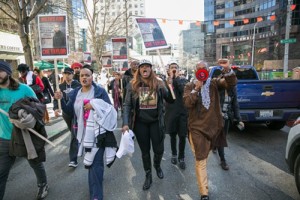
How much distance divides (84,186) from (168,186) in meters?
1.31

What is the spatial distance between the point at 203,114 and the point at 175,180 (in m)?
1.32

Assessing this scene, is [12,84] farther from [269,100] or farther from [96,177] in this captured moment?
[269,100]

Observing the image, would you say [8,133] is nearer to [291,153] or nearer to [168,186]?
[168,186]

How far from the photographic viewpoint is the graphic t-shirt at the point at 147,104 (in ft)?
11.7

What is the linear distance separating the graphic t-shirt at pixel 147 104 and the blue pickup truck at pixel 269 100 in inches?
123

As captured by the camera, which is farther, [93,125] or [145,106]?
[145,106]

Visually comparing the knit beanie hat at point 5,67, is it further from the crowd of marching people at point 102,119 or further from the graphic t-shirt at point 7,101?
the graphic t-shirt at point 7,101

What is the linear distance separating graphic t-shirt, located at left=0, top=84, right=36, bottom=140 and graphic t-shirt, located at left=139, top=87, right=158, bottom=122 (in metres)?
1.50

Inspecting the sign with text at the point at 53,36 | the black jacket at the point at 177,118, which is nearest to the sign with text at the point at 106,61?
the sign with text at the point at 53,36

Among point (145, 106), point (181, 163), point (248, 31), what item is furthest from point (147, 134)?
point (248, 31)

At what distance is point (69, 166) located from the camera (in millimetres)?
4707

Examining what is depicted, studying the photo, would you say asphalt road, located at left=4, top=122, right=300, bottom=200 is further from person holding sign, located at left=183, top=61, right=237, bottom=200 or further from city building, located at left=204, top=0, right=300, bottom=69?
city building, located at left=204, top=0, right=300, bottom=69

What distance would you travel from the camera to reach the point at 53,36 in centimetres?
774

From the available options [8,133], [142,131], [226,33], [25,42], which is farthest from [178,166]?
[226,33]
